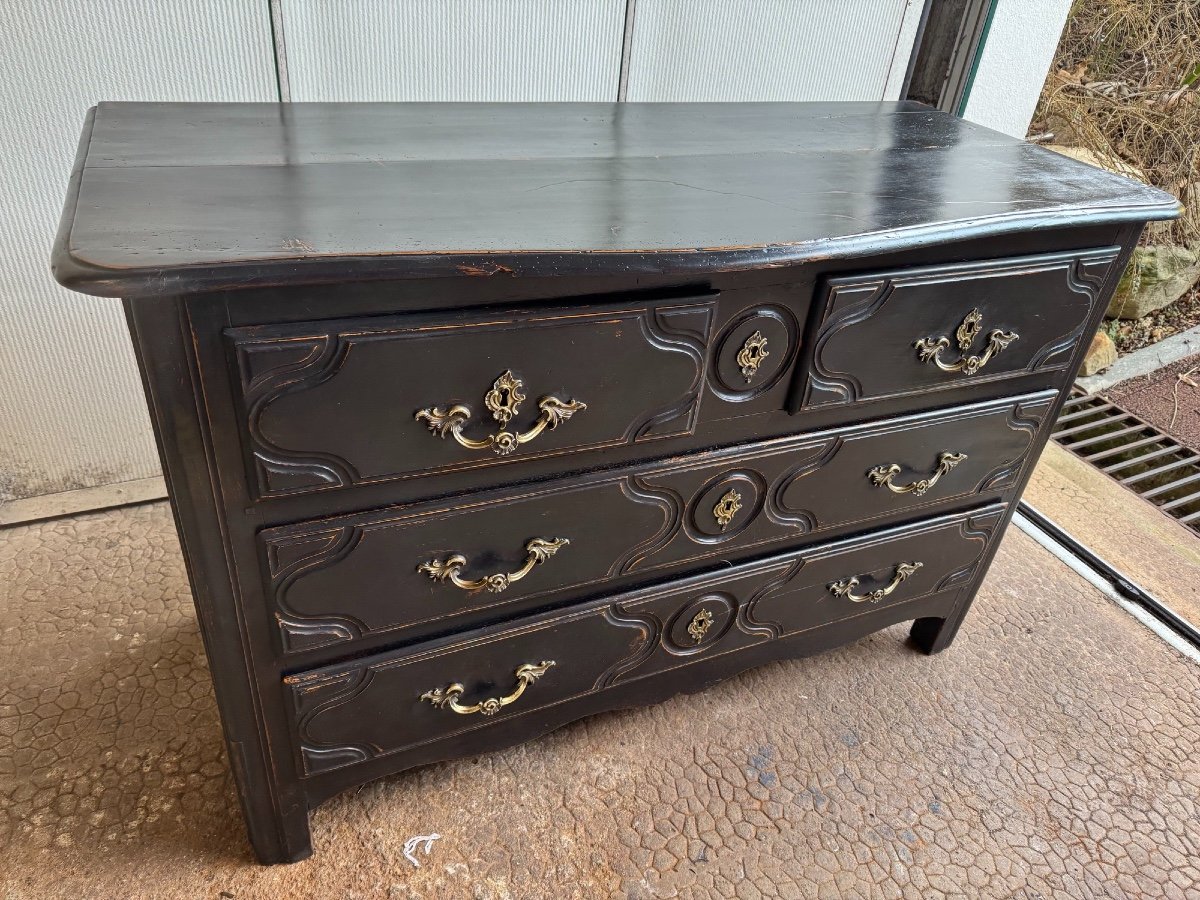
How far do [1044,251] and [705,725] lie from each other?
889 millimetres

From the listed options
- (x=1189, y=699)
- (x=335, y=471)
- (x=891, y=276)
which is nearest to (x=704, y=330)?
(x=891, y=276)

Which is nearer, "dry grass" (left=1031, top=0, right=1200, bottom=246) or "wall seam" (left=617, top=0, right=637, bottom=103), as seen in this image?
"wall seam" (left=617, top=0, right=637, bottom=103)

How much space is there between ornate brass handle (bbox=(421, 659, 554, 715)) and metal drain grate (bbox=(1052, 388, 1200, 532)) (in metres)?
1.60

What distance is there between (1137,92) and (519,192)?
2791 mm

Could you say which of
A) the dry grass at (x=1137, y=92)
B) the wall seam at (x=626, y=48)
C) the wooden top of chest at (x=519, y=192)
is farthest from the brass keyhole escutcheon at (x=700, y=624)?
the dry grass at (x=1137, y=92)

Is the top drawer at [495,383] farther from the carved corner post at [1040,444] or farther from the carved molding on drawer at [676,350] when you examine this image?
the carved corner post at [1040,444]

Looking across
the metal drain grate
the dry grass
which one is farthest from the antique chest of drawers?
the dry grass

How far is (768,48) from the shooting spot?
167cm

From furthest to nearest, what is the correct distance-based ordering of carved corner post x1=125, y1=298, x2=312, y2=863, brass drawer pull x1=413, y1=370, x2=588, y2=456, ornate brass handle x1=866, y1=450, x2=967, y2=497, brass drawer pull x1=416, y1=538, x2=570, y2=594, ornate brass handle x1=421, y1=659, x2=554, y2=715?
ornate brass handle x1=866, y1=450, x2=967, y2=497 < ornate brass handle x1=421, y1=659, x2=554, y2=715 < brass drawer pull x1=416, y1=538, x2=570, y2=594 < brass drawer pull x1=413, y1=370, x2=588, y2=456 < carved corner post x1=125, y1=298, x2=312, y2=863

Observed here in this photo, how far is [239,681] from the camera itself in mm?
990

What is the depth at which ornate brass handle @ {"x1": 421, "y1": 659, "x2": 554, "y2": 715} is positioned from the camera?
112cm

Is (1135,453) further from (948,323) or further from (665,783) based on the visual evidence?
(665,783)

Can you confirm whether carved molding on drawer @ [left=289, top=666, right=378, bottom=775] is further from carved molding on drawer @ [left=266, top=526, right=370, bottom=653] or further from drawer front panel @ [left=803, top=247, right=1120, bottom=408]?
drawer front panel @ [left=803, top=247, right=1120, bottom=408]

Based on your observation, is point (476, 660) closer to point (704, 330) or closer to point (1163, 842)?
point (704, 330)
